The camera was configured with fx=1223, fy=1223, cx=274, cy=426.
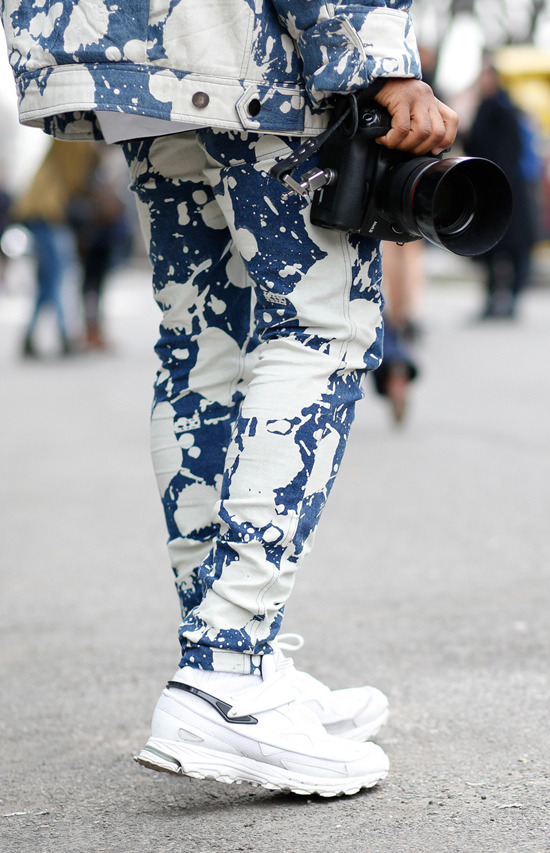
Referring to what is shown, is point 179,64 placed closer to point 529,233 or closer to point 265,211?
point 265,211

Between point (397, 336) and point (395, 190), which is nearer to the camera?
point (395, 190)

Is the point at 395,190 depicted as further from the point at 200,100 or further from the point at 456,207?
the point at 200,100

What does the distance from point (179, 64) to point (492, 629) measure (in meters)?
1.45

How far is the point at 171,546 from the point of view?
1970mm

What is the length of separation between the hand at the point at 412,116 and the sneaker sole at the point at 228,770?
90 centimetres

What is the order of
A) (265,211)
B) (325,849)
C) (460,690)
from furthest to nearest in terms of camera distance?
(460,690), (265,211), (325,849)

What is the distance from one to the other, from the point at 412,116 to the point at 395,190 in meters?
0.10

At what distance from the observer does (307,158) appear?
171 cm

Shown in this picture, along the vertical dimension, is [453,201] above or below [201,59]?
below

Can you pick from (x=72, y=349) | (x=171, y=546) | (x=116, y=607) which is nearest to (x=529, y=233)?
(x=72, y=349)

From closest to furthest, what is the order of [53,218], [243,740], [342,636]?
[243,740] → [342,636] → [53,218]

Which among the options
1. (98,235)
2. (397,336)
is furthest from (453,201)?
(98,235)

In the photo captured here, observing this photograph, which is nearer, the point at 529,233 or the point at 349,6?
the point at 349,6

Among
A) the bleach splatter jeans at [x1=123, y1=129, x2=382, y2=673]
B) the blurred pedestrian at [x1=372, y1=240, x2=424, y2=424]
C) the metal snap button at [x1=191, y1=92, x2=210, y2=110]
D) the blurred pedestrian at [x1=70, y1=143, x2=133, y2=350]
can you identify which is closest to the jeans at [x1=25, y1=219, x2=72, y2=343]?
the blurred pedestrian at [x1=70, y1=143, x2=133, y2=350]
